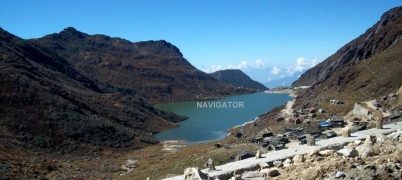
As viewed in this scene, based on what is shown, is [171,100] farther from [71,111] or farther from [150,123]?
[71,111]

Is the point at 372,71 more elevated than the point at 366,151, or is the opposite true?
the point at 372,71

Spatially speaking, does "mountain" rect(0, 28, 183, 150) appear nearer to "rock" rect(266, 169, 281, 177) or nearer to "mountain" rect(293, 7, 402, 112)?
"mountain" rect(293, 7, 402, 112)

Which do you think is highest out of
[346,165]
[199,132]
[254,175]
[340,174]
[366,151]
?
[366,151]

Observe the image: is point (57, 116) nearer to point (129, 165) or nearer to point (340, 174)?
point (129, 165)

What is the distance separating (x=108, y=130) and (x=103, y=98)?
3228 centimetres

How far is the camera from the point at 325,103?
2655 inches

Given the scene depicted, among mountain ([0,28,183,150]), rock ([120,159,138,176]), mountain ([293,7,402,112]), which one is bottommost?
rock ([120,159,138,176])

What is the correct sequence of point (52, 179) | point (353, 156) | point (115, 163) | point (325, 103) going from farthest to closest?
1. point (325, 103)
2. point (115, 163)
3. point (52, 179)
4. point (353, 156)

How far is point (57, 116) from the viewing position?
76.4 metres

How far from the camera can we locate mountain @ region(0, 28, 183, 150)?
68812mm

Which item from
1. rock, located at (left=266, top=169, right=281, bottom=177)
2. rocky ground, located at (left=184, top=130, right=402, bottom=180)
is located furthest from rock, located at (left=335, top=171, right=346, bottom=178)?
rock, located at (left=266, top=169, right=281, bottom=177)

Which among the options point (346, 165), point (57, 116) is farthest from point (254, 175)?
point (57, 116)

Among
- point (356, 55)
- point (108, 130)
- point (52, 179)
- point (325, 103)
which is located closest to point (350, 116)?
point (325, 103)

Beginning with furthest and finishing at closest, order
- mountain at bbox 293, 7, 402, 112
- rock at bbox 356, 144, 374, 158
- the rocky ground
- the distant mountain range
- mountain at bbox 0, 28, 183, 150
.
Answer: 1. the distant mountain range
2. mountain at bbox 0, 28, 183, 150
3. mountain at bbox 293, 7, 402, 112
4. rock at bbox 356, 144, 374, 158
5. the rocky ground
